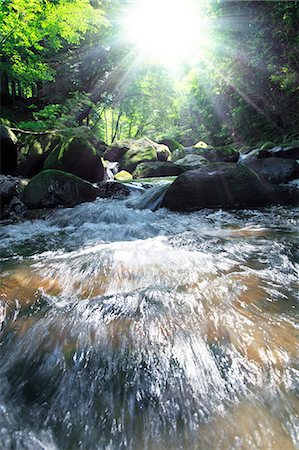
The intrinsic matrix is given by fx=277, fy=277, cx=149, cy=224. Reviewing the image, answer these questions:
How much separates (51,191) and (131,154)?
10710mm

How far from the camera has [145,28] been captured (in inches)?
704

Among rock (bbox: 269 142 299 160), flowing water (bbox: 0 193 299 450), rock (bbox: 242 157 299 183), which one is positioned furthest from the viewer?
rock (bbox: 269 142 299 160)

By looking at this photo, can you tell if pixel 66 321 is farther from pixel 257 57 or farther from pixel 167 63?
pixel 167 63

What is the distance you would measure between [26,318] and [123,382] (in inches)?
35.7

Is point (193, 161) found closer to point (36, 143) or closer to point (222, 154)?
point (222, 154)

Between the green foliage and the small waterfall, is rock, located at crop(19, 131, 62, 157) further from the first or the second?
the small waterfall

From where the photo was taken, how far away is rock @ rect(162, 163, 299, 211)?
19.1 ft

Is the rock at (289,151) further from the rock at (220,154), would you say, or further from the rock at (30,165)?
the rock at (30,165)

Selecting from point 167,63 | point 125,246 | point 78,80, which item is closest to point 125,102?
point 167,63

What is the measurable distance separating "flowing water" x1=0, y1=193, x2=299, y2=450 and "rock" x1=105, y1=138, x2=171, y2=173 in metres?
13.4

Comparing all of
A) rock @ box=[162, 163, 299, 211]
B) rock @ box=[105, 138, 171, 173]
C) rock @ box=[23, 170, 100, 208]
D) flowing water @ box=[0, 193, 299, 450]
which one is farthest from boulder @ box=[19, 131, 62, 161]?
flowing water @ box=[0, 193, 299, 450]

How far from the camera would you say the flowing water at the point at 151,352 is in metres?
1.12

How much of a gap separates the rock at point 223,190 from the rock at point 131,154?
33.0 ft

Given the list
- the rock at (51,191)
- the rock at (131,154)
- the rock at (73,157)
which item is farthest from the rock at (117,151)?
the rock at (51,191)
